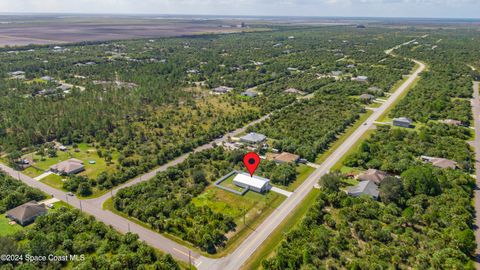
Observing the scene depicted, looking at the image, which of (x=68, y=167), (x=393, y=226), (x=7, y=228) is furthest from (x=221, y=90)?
(x=393, y=226)

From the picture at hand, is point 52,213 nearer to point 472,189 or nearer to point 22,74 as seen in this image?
point 472,189

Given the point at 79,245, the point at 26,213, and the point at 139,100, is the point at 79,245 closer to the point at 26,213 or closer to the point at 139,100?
the point at 26,213

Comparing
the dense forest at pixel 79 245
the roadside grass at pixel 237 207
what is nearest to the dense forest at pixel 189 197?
the roadside grass at pixel 237 207

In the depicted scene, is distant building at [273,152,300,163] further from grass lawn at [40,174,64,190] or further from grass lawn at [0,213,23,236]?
grass lawn at [0,213,23,236]

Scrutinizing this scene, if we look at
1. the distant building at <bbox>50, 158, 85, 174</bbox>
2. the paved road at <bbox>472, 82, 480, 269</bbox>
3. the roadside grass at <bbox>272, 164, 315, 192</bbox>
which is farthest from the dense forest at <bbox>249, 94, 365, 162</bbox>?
the distant building at <bbox>50, 158, 85, 174</bbox>

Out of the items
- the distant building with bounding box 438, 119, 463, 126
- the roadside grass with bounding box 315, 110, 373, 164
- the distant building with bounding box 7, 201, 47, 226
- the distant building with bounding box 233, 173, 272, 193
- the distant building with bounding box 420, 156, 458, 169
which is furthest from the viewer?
the distant building with bounding box 438, 119, 463, 126
